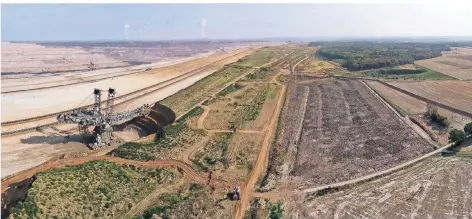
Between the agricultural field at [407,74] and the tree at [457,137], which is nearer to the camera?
the tree at [457,137]

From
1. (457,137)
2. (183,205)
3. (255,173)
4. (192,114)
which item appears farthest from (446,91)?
(183,205)

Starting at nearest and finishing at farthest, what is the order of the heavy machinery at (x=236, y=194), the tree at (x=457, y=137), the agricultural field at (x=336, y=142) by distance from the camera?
the heavy machinery at (x=236, y=194)
the agricultural field at (x=336, y=142)
the tree at (x=457, y=137)

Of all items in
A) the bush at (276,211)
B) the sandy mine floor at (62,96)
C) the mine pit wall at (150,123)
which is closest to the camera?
the bush at (276,211)

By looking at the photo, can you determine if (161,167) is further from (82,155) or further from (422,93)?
(422,93)

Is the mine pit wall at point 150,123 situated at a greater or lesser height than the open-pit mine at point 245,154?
lesser

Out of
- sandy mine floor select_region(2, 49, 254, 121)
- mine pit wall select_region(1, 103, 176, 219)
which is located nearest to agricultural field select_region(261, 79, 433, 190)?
mine pit wall select_region(1, 103, 176, 219)

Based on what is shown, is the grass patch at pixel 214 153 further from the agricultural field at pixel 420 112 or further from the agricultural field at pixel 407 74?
the agricultural field at pixel 407 74

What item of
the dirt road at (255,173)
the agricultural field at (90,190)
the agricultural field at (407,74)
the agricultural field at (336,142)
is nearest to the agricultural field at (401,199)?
the agricultural field at (336,142)

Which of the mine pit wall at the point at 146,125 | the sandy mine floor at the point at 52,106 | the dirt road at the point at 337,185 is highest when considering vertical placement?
the dirt road at the point at 337,185
